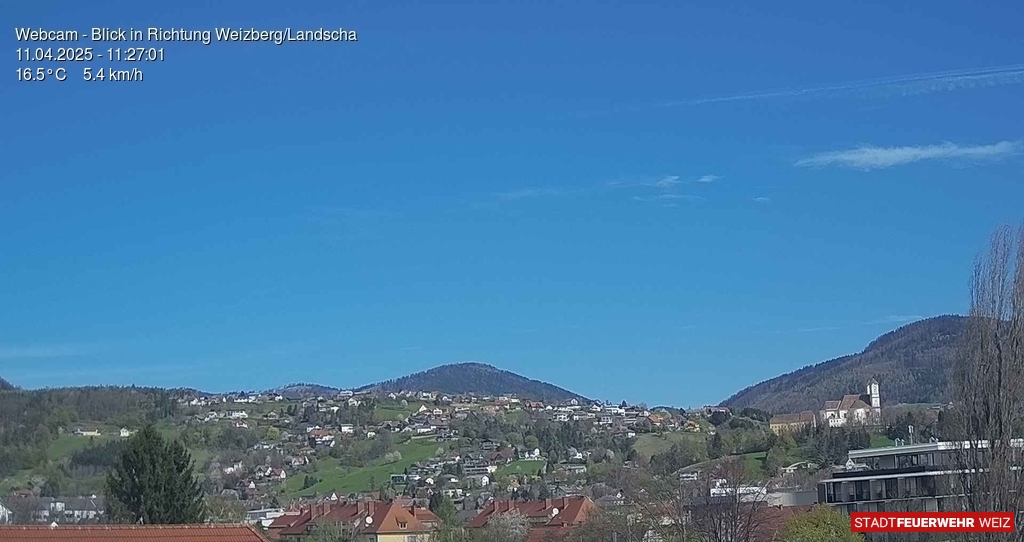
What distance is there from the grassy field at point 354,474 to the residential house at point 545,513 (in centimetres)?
4404

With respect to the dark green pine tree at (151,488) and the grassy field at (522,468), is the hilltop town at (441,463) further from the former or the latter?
the dark green pine tree at (151,488)

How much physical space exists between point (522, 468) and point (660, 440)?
27.3m

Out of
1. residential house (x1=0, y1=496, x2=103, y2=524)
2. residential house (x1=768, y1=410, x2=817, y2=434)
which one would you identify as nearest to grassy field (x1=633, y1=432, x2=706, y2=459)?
residential house (x1=768, y1=410, x2=817, y2=434)

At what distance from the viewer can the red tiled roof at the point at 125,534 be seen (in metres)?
A: 30.5

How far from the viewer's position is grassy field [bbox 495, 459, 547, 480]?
154 metres

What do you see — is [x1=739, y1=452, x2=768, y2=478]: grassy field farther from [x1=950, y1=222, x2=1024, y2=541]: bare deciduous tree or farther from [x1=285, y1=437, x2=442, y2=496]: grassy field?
[x1=950, y1=222, x2=1024, y2=541]: bare deciduous tree

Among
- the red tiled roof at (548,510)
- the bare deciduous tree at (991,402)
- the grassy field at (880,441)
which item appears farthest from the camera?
the grassy field at (880,441)

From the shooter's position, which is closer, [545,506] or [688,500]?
[688,500]

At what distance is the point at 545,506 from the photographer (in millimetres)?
103188

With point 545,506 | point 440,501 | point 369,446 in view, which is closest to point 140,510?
point 545,506

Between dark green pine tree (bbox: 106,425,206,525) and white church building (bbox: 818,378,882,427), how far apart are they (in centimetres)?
11370

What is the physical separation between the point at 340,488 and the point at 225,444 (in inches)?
1335

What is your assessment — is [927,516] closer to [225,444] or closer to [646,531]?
[646,531]

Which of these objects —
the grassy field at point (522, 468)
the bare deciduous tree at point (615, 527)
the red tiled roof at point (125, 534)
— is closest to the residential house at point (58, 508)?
the bare deciduous tree at point (615, 527)
